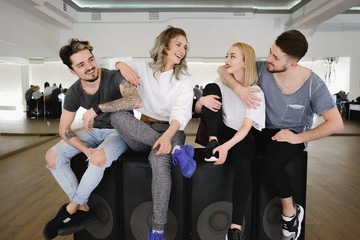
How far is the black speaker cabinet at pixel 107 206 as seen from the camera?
159cm

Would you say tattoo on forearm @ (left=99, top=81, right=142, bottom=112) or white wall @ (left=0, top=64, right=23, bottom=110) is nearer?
tattoo on forearm @ (left=99, top=81, right=142, bottom=112)

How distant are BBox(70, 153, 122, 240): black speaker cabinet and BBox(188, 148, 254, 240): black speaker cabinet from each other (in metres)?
0.42

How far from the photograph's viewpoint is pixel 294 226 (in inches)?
61.1

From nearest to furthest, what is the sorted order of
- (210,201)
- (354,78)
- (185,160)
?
(185,160) → (210,201) → (354,78)

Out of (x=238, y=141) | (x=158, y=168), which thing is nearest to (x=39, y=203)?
(x=158, y=168)

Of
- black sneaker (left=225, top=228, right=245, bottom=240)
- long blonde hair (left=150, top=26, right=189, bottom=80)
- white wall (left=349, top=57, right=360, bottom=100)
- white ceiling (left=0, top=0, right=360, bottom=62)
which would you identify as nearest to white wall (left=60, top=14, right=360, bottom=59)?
white ceiling (left=0, top=0, right=360, bottom=62)

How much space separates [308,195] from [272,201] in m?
1.37

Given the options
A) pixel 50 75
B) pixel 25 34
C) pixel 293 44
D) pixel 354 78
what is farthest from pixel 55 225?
pixel 354 78

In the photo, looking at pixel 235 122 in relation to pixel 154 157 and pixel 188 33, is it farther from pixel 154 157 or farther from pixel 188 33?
pixel 188 33

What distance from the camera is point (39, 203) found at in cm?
249

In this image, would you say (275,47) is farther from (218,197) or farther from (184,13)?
(184,13)

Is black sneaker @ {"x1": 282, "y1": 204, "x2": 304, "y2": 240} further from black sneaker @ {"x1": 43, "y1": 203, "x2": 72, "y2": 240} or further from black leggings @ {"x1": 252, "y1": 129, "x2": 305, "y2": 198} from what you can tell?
black sneaker @ {"x1": 43, "y1": 203, "x2": 72, "y2": 240}

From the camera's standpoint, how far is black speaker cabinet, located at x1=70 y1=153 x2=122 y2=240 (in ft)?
5.21

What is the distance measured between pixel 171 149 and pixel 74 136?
0.60m
